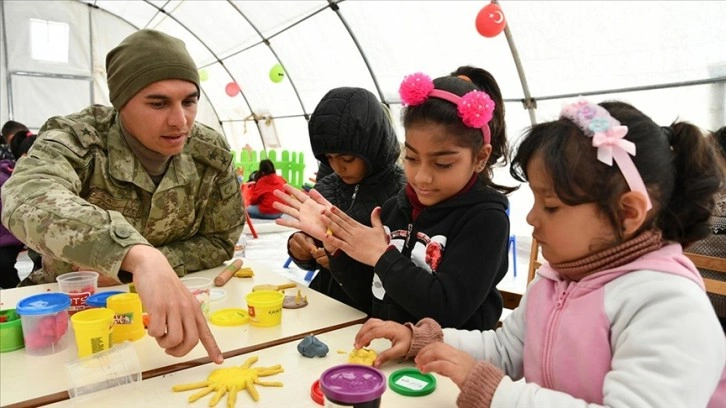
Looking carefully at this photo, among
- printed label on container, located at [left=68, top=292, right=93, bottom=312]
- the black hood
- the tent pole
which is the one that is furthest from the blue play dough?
the tent pole

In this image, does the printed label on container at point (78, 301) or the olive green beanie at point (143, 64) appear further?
the olive green beanie at point (143, 64)

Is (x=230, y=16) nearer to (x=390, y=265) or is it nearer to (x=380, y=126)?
(x=380, y=126)

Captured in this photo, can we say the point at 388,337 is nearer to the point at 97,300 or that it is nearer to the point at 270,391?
the point at 270,391

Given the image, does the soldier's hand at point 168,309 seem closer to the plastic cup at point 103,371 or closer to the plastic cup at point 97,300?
the plastic cup at point 103,371

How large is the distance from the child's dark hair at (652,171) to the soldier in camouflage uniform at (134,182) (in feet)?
2.95

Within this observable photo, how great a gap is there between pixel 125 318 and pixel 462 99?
118 cm

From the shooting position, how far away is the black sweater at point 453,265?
1.31m

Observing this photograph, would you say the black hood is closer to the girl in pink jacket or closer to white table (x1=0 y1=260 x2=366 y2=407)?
white table (x1=0 y1=260 x2=366 y2=407)

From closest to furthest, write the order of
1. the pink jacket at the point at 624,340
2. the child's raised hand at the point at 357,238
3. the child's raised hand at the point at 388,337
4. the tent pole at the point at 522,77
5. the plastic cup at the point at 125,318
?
the pink jacket at the point at 624,340 < the child's raised hand at the point at 388,337 < the plastic cup at the point at 125,318 < the child's raised hand at the point at 357,238 < the tent pole at the point at 522,77

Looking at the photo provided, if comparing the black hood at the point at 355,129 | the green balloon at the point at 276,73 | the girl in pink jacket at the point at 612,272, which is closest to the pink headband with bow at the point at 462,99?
the girl in pink jacket at the point at 612,272

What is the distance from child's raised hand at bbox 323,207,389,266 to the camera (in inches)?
55.3

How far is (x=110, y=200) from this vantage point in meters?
1.86

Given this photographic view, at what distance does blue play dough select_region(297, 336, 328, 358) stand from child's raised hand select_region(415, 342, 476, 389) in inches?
11.3

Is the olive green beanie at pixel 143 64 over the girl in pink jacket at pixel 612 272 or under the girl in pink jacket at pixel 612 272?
over
